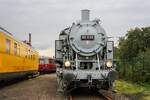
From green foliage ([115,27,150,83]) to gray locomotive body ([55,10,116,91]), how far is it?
844 cm

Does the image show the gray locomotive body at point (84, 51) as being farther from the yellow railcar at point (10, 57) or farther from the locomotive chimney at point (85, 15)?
the yellow railcar at point (10, 57)

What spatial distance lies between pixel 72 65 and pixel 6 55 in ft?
12.1

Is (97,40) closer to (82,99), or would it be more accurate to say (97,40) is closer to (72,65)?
(72,65)

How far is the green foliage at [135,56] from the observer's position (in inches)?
1044

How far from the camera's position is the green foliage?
26523mm

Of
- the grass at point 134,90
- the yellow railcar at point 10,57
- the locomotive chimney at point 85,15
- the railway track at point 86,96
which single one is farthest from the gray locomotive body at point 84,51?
the yellow railcar at point 10,57

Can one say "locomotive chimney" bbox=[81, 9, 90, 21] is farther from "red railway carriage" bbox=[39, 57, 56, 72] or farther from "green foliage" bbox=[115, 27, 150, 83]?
"red railway carriage" bbox=[39, 57, 56, 72]

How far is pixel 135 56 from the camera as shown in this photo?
36.6 metres

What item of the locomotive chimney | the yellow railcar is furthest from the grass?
the yellow railcar

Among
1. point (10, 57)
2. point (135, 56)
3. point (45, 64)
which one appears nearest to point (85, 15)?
point (10, 57)

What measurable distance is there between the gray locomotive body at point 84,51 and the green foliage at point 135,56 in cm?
844

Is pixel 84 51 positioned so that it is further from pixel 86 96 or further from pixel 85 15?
pixel 86 96

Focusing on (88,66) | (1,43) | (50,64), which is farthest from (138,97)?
(50,64)

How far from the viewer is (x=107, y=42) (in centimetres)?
1811
